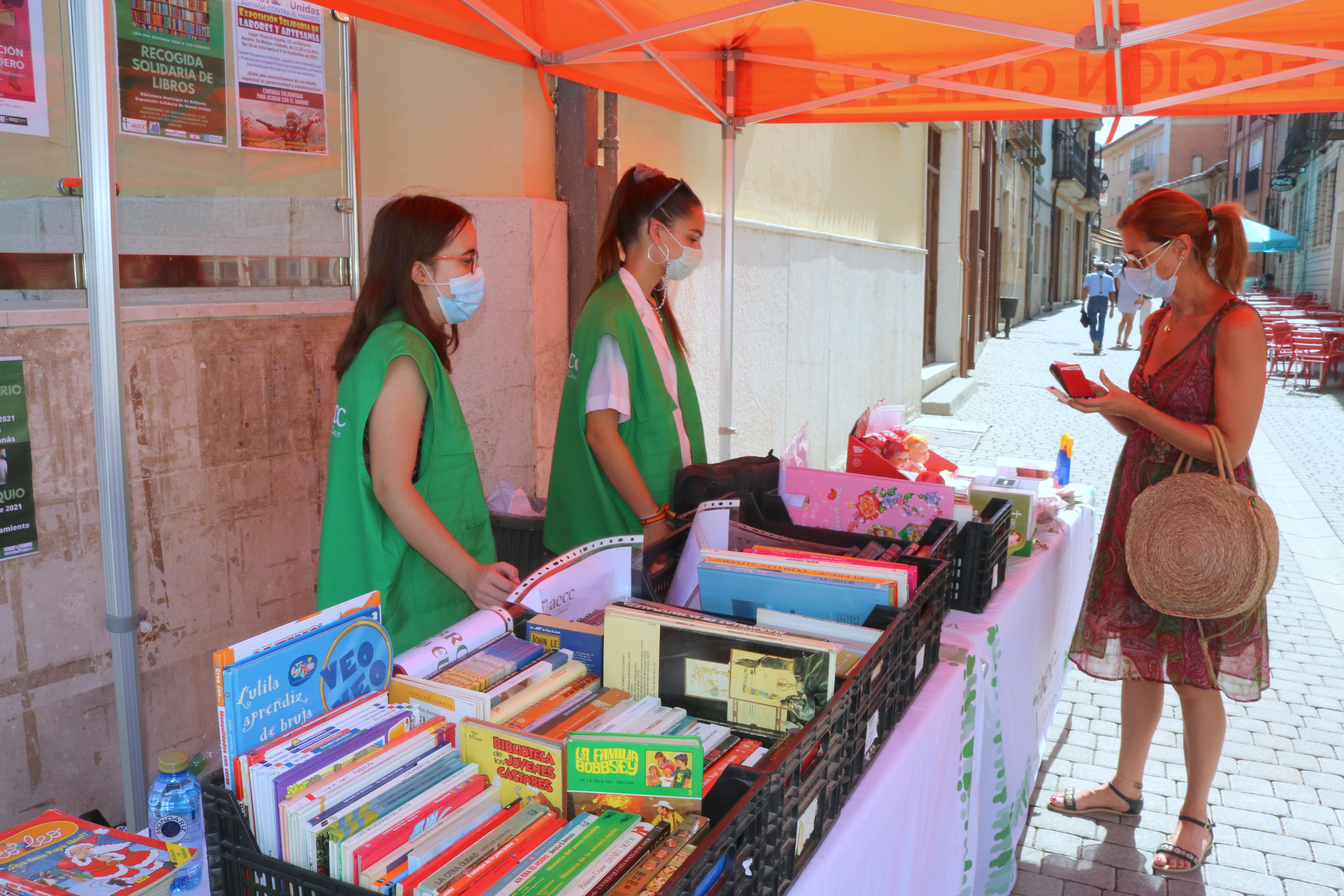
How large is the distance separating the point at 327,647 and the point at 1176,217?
2.72 metres

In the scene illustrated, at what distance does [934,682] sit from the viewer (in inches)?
81.7

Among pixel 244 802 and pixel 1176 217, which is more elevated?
pixel 1176 217

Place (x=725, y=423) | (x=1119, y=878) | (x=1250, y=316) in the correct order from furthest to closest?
(x=725, y=423), (x=1119, y=878), (x=1250, y=316)

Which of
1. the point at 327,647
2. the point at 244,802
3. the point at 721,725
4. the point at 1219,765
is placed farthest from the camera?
the point at 1219,765

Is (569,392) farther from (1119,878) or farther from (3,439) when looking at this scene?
(1119,878)

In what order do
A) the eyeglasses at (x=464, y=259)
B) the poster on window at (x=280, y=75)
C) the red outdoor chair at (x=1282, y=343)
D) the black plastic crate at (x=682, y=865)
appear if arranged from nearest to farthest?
1. the black plastic crate at (x=682, y=865)
2. the eyeglasses at (x=464, y=259)
3. the poster on window at (x=280, y=75)
4. the red outdoor chair at (x=1282, y=343)

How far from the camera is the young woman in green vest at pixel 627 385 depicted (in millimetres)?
2795

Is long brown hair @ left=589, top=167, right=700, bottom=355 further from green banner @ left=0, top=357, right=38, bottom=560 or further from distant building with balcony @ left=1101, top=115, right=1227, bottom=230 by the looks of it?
distant building with balcony @ left=1101, top=115, right=1227, bottom=230

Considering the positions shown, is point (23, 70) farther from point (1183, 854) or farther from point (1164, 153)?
point (1164, 153)

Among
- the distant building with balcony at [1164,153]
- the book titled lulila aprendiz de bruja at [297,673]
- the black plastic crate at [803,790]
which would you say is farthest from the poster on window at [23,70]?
the distant building with balcony at [1164,153]

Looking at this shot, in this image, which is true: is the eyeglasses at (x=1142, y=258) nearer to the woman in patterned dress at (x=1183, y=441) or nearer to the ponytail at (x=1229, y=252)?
the woman in patterned dress at (x=1183, y=441)

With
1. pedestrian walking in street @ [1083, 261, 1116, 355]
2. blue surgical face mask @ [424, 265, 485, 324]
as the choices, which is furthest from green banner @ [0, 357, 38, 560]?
pedestrian walking in street @ [1083, 261, 1116, 355]

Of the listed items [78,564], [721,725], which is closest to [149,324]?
[78,564]

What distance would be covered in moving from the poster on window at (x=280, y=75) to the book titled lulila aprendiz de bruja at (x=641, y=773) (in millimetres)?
2819
